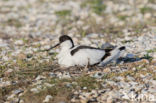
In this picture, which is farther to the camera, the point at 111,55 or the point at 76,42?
the point at 76,42

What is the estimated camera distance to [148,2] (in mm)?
20219

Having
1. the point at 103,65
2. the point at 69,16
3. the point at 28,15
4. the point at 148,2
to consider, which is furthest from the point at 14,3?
the point at 103,65

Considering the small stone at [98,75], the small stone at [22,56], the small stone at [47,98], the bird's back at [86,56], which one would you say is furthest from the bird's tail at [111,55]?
the small stone at [22,56]

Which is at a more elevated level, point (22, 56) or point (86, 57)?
point (22, 56)

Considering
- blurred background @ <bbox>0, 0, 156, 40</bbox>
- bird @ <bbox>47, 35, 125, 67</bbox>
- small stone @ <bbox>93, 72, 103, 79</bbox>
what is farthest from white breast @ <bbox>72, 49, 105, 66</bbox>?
blurred background @ <bbox>0, 0, 156, 40</bbox>

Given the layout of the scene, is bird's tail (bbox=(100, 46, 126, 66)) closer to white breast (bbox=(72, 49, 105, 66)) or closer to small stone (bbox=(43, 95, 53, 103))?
white breast (bbox=(72, 49, 105, 66))

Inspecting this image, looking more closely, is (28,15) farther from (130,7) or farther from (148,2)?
(148,2)

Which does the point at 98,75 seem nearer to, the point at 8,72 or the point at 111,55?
the point at 111,55

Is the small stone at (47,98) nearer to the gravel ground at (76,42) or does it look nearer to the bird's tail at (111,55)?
the gravel ground at (76,42)

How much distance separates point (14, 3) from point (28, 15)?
8.93ft

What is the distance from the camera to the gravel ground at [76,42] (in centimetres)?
778

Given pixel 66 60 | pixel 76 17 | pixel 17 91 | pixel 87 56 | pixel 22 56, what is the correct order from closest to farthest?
pixel 17 91
pixel 87 56
pixel 66 60
pixel 22 56
pixel 76 17

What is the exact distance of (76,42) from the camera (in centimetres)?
1305

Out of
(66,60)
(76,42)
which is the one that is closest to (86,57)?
(66,60)
